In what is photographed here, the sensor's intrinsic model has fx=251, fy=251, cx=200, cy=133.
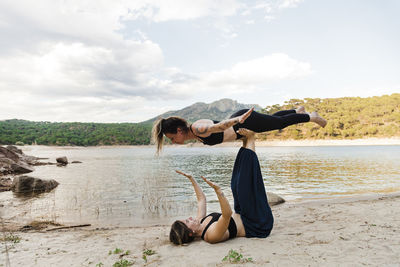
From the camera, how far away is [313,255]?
150 inches

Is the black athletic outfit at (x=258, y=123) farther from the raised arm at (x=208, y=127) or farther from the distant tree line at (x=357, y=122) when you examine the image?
the distant tree line at (x=357, y=122)

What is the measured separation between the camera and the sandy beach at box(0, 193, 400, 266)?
12.3ft

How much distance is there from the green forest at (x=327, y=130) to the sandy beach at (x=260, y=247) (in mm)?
94514

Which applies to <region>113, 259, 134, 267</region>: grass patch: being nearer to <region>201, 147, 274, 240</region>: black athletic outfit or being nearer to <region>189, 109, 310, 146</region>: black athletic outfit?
<region>201, 147, 274, 240</region>: black athletic outfit

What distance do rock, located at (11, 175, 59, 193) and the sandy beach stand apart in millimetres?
8950

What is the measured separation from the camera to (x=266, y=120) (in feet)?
16.6

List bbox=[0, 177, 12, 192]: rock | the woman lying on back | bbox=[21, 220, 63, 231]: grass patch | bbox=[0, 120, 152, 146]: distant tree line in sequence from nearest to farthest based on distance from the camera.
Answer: the woman lying on back < bbox=[21, 220, 63, 231]: grass patch < bbox=[0, 177, 12, 192]: rock < bbox=[0, 120, 152, 146]: distant tree line

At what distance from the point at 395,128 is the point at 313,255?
370 ft

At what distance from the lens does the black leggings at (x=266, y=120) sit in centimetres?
489

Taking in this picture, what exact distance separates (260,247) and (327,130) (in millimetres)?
105931

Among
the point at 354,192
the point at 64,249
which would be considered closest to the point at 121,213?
the point at 64,249

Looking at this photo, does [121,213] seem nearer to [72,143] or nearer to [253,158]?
[253,158]

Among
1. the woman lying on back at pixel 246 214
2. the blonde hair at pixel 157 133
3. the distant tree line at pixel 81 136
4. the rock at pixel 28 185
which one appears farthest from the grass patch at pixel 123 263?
the distant tree line at pixel 81 136

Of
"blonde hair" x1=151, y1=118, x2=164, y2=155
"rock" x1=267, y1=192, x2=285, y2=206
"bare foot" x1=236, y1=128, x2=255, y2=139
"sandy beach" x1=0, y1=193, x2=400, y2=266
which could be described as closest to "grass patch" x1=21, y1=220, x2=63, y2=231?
"sandy beach" x1=0, y1=193, x2=400, y2=266
